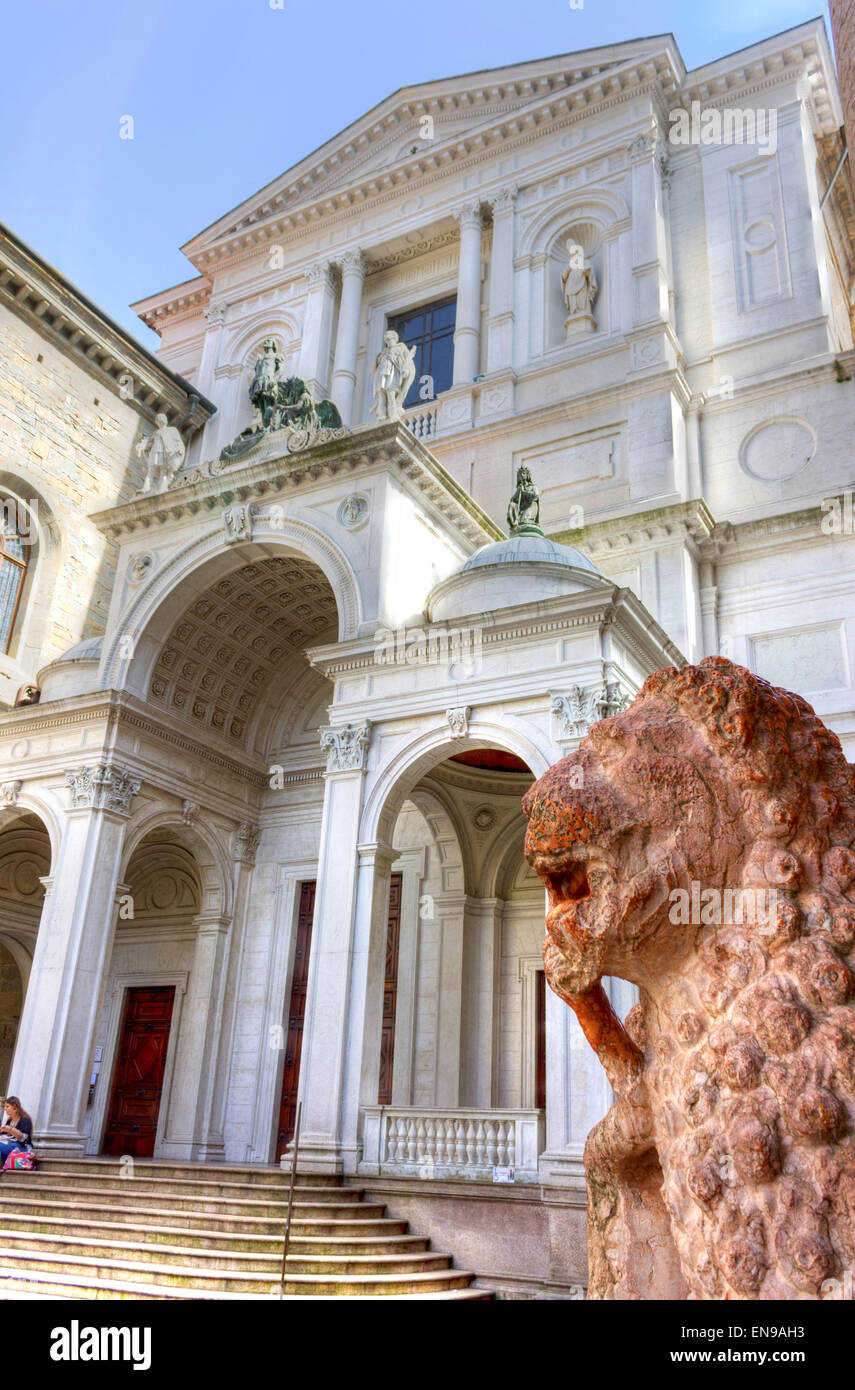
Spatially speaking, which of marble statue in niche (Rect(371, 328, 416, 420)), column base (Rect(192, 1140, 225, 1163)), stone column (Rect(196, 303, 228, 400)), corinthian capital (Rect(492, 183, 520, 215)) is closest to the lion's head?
marble statue in niche (Rect(371, 328, 416, 420))

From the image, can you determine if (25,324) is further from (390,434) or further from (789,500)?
(789,500)

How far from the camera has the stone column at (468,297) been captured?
24.1m

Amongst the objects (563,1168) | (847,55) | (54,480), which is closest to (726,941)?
(847,55)

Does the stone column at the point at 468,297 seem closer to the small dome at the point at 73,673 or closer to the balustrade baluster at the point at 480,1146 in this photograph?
the small dome at the point at 73,673

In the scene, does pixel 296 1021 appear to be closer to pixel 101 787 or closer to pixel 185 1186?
pixel 101 787

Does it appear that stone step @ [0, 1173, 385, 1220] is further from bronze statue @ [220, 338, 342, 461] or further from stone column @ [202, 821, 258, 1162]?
bronze statue @ [220, 338, 342, 461]

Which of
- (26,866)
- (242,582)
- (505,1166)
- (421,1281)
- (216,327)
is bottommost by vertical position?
(421,1281)

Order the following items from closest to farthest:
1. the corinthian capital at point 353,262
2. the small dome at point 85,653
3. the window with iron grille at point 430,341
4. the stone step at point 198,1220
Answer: the stone step at point 198,1220
the small dome at point 85,653
the window with iron grille at point 430,341
the corinthian capital at point 353,262

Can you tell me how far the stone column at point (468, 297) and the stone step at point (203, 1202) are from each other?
1775cm

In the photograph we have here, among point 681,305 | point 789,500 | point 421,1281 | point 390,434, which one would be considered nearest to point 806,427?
point 789,500

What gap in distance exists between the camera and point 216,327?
30.1m

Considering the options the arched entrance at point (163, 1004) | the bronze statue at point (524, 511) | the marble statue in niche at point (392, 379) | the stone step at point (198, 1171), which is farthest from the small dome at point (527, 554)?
the stone step at point (198, 1171)

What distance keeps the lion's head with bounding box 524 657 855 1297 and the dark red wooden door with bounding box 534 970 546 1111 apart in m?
13.5

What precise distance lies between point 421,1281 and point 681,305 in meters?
19.8
